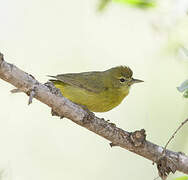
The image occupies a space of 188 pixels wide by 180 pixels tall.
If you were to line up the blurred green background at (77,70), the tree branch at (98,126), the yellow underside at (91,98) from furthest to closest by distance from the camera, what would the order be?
the blurred green background at (77,70)
the yellow underside at (91,98)
the tree branch at (98,126)

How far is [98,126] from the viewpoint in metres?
3.55

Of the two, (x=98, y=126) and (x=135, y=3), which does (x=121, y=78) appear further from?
(x=135, y=3)

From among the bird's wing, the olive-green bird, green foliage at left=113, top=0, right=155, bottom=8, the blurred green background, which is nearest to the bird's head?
the olive-green bird

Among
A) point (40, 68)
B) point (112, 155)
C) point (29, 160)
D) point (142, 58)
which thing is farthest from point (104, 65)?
point (29, 160)

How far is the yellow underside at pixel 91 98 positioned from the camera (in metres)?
4.86

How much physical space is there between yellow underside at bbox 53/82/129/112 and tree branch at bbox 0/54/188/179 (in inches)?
49.0

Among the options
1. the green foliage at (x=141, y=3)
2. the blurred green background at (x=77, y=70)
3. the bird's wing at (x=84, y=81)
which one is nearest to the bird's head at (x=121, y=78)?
the bird's wing at (x=84, y=81)

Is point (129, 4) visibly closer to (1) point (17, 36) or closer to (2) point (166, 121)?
(2) point (166, 121)

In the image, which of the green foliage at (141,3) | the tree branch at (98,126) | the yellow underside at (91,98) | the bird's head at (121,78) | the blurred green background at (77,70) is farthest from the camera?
the blurred green background at (77,70)

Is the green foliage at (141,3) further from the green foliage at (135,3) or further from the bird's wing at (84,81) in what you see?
the bird's wing at (84,81)

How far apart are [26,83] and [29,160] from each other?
3.40m

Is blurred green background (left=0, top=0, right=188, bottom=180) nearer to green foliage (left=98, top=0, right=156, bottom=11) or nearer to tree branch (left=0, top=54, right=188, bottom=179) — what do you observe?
green foliage (left=98, top=0, right=156, bottom=11)

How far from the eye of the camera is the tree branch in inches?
124

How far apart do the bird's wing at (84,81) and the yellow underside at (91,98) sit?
6 cm
